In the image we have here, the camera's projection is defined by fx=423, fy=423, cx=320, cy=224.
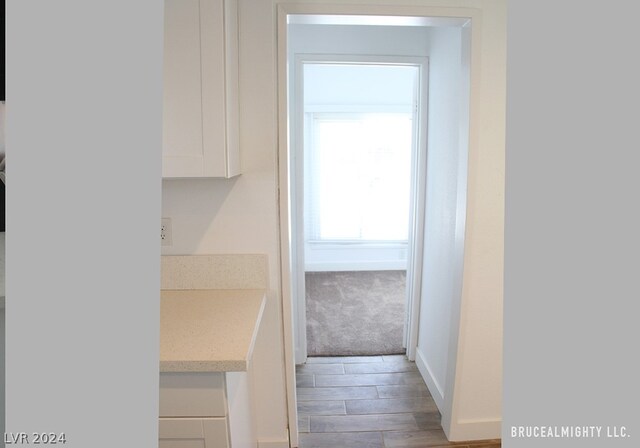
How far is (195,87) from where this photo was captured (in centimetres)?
123

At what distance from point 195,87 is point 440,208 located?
1436mm

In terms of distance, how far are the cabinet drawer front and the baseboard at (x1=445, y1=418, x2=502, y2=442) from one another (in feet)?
Answer: 4.16

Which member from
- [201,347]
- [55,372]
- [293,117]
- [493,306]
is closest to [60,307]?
[55,372]

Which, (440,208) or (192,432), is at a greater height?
(440,208)

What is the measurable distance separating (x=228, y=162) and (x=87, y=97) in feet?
3.72

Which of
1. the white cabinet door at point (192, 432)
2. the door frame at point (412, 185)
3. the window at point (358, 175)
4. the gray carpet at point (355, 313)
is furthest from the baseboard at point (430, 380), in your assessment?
the window at point (358, 175)

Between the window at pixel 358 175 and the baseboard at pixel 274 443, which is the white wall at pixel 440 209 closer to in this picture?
the baseboard at pixel 274 443

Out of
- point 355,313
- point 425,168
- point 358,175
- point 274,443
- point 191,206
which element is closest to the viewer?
point 191,206

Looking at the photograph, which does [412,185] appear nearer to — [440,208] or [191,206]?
[440,208]

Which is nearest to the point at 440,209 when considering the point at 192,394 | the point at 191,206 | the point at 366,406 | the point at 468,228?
the point at 468,228

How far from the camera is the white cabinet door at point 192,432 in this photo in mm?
1139

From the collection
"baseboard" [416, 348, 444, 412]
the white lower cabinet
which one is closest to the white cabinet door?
the white lower cabinet

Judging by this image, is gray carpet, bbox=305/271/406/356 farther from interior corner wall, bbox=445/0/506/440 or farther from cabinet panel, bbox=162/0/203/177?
cabinet panel, bbox=162/0/203/177

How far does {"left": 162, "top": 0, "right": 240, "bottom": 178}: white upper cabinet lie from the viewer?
1.21m
